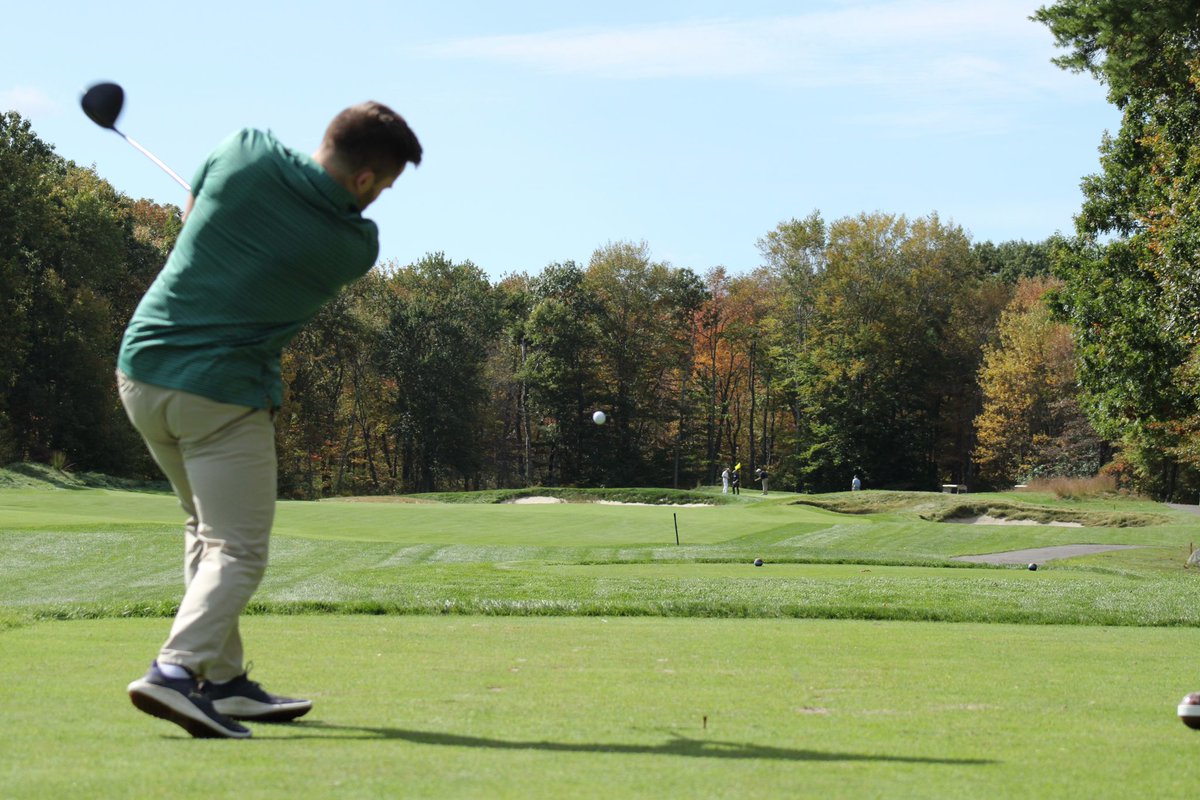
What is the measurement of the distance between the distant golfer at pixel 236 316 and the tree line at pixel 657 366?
4574 centimetres

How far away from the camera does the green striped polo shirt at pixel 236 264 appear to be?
13.8ft

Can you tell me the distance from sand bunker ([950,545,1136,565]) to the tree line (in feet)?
78.1

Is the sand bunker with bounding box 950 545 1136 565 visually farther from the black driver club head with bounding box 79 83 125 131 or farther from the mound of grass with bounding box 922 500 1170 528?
the black driver club head with bounding box 79 83 125 131

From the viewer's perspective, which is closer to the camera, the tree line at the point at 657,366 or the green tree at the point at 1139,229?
the green tree at the point at 1139,229

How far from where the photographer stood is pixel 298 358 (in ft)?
193

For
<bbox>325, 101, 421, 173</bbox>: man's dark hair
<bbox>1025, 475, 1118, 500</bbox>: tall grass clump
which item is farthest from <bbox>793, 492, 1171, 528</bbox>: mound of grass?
<bbox>325, 101, 421, 173</bbox>: man's dark hair

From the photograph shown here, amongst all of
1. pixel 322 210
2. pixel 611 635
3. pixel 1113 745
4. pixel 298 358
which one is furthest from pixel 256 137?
pixel 298 358

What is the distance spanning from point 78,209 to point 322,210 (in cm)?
4781

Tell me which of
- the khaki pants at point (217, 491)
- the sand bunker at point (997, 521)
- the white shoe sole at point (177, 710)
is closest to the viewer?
the white shoe sole at point (177, 710)

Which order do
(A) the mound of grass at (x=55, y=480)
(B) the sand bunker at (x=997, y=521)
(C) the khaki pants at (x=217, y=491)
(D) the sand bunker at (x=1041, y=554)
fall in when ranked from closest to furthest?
(C) the khaki pants at (x=217, y=491) < (D) the sand bunker at (x=1041, y=554) < (B) the sand bunker at (x=997, y=521) < (A) the mound of grass at (x=55, y=480)

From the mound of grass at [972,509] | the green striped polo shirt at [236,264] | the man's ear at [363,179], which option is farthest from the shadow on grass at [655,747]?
the mound of grass at [972,509]

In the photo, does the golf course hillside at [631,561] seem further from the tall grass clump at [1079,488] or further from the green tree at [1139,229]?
the tall grass clump at [1079,488]

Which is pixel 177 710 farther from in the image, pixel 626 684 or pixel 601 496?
pixel 601 496

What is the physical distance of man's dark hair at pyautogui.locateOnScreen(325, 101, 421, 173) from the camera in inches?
165
